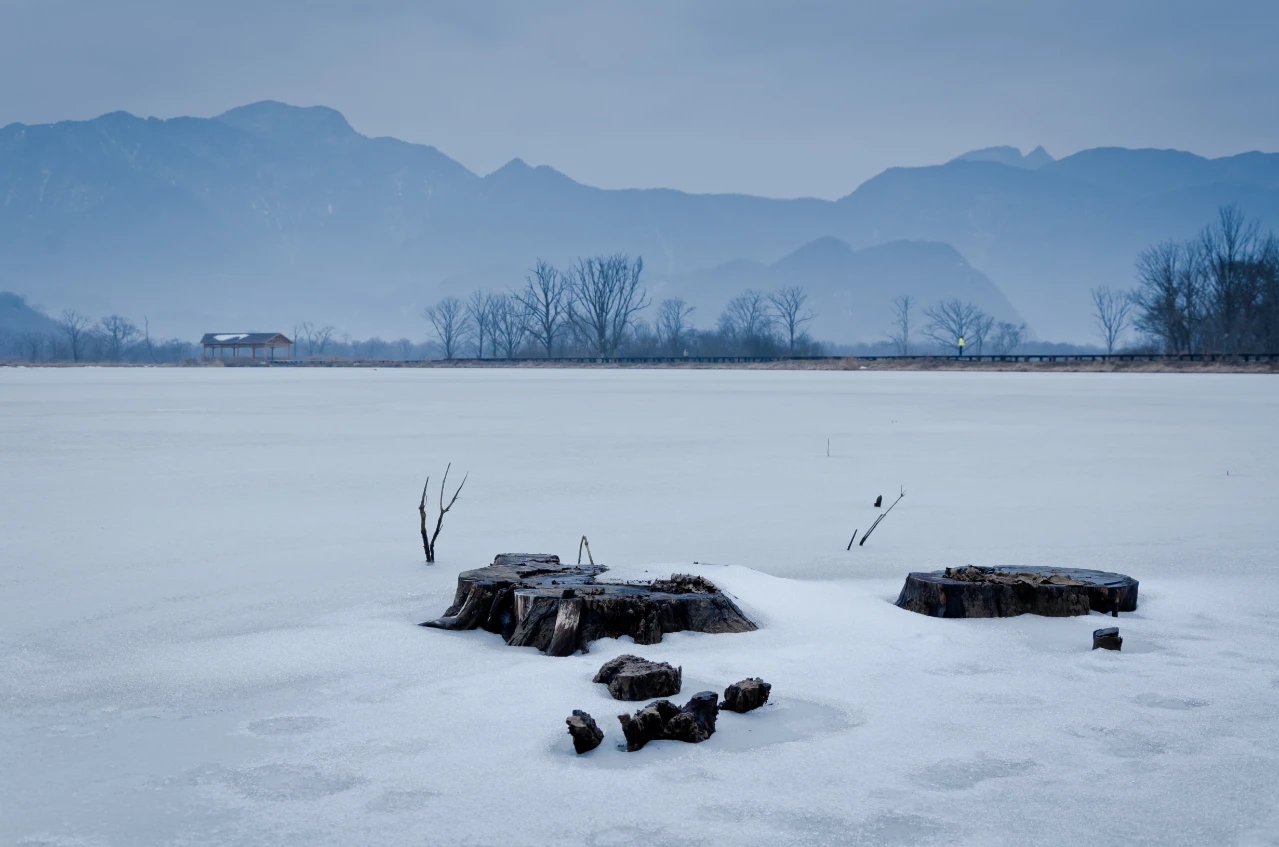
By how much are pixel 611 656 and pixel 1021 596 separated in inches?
82.6

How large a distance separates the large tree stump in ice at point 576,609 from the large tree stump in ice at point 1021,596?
0.99 metres

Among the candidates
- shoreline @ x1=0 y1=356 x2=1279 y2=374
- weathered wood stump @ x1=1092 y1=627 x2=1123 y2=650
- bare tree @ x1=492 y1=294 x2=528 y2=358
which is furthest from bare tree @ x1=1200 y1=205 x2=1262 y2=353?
weathered wood stump @ x1=1092 y1=627 x2=1123 y2=650

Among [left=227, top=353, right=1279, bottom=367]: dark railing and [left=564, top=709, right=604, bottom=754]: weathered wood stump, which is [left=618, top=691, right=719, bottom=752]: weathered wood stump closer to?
[left=564, top=709, right=604, bottom=754]: weathered wood stump

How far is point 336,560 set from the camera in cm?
724

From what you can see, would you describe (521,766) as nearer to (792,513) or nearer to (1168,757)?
(1168,757)

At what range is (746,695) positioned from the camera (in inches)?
154

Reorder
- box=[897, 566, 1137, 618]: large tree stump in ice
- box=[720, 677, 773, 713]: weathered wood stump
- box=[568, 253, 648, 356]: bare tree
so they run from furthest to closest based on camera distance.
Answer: box=[568, 253, 648, 356]: bare tree → box=[897, 566, 1137, 618]: large tree stump in ice → box=[720, 677, 773, 713]: weathered wood stump

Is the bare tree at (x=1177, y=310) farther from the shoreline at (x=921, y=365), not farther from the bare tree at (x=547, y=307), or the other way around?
the bare tree at (x=547, y=307)

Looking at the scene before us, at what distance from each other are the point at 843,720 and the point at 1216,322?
89486mm

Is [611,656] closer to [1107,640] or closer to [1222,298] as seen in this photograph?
[1107,640]

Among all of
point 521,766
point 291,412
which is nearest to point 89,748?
point 521,766

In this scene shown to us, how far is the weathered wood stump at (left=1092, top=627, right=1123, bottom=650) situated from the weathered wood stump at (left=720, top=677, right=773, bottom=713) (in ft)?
5.75

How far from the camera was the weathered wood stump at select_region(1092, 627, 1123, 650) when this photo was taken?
15.9ft

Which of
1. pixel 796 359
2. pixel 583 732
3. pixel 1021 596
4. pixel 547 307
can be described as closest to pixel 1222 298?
pixel 796 359
